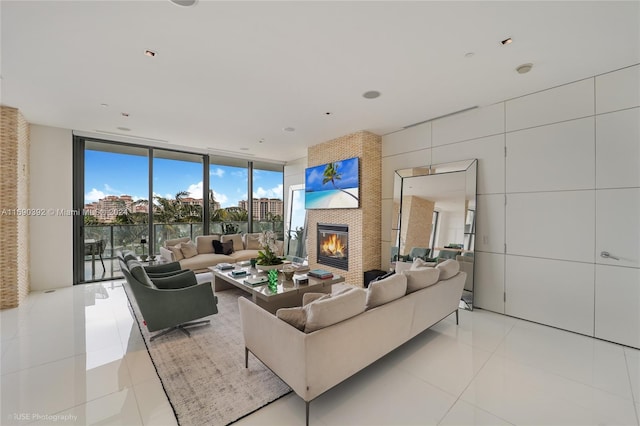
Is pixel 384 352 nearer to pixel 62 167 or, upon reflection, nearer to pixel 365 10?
pixel 365 10

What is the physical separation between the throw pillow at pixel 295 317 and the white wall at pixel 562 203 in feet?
11.0

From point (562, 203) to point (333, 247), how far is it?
3904 mm

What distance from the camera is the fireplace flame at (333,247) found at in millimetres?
5637

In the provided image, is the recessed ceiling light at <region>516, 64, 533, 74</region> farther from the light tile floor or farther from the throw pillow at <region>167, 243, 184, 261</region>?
the throw pillow at <region>167, 243, 184, 261</region>

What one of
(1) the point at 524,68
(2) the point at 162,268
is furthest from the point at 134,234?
(1) the point at 524,68

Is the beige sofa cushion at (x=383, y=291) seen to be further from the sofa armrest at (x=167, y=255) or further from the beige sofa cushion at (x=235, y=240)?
the beige sofa cushion at (x=235, y=240)

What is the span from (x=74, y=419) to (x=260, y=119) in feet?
13.8

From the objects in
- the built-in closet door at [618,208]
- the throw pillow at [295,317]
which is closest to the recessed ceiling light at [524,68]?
the built-in closet door at [618,208]

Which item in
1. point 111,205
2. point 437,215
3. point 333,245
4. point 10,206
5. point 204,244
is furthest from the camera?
point 204,244

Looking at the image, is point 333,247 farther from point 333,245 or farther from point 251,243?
point 251,243

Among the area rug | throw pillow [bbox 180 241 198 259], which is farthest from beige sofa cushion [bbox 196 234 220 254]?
the area rug

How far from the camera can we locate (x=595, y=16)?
216 cm

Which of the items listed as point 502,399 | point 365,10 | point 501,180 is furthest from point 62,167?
point 501,180

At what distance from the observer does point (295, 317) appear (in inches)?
78.1
